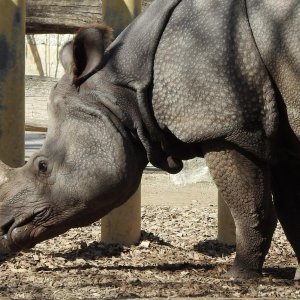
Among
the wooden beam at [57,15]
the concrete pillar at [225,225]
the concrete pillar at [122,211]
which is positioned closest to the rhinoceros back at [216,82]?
the concrete pillar at [122,211]

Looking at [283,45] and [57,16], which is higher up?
[57,16]

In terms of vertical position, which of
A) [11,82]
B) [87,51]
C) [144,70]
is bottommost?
[11,82]

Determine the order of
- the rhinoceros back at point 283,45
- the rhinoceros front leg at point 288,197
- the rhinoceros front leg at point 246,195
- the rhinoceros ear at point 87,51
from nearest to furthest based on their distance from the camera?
1. the rhinoceros back at point 283,45
2. the rhinoceros front leg at point 246,195
3. the rhinoceros ear at point 87,51
4. the rhinoceros front leg at point 288,197

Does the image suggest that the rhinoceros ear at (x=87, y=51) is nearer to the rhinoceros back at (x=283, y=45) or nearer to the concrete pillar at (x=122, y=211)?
the rhinoceros back at (x=283, y=45)

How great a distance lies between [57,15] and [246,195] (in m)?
3.34

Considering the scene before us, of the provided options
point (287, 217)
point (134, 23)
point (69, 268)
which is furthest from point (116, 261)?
point (134, 23)

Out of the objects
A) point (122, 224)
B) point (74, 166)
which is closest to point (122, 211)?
point (122, 224)

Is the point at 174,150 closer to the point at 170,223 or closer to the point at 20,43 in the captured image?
the point at 20,43

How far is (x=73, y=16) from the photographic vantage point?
8695 millimetres

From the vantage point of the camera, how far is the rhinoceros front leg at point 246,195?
591 cm

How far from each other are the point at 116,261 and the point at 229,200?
64.9 inches

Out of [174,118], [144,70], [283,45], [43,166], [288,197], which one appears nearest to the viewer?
[283,45]

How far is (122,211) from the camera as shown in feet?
25.7

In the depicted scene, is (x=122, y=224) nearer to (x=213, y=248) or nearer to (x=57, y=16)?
(x=213, y=248)
